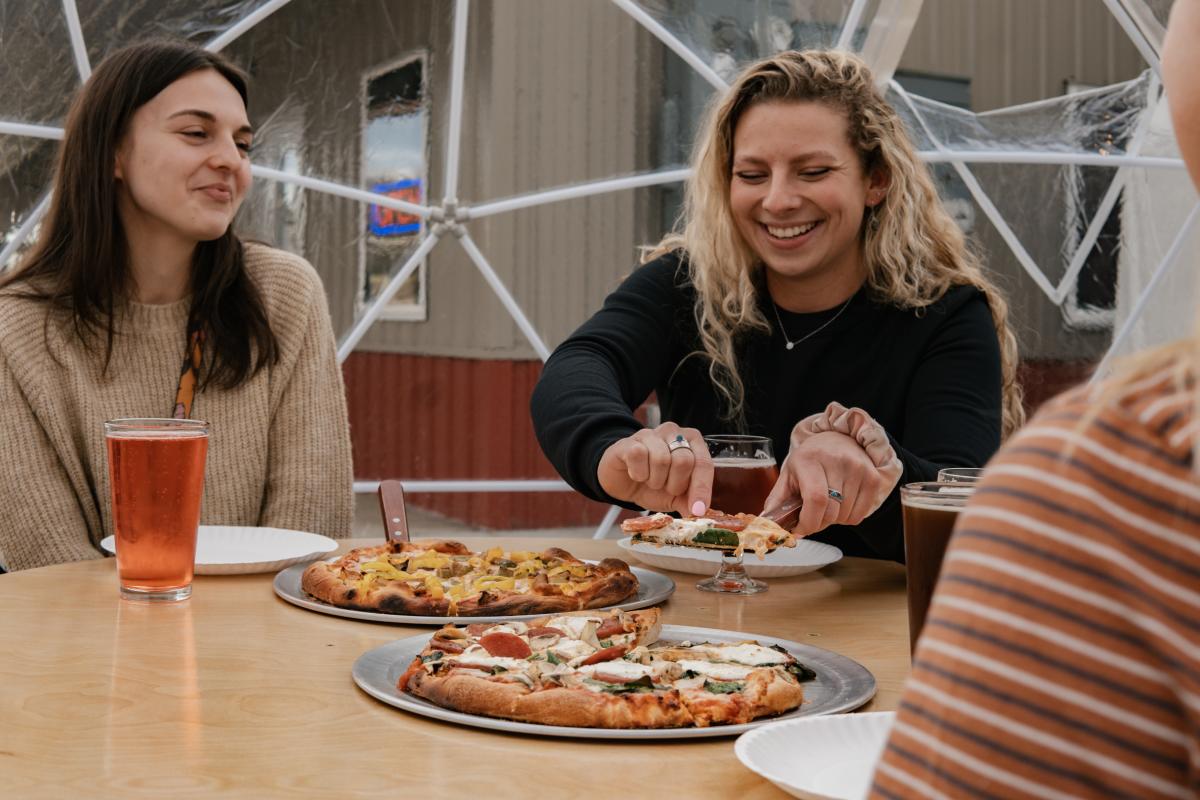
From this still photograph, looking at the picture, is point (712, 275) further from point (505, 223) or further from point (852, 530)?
point (505, 223)

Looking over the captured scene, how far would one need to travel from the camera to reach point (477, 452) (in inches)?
328

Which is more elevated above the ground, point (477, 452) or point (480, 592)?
point (480, 592)

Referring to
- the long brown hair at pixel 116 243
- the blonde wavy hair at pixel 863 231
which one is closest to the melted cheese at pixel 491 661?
the blonde wavy hair at pixel 863 231

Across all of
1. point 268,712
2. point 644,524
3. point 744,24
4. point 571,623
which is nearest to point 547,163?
point 744,24

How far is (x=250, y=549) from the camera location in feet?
8.30

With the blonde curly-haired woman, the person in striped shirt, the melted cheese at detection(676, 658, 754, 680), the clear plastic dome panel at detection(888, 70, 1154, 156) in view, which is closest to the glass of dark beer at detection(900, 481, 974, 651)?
the melted cheese at detection(676, 658, 754, 680)

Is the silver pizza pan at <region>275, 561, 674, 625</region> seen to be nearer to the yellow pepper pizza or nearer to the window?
the yellow pepper pizza

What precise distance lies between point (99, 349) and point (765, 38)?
13.4 ft

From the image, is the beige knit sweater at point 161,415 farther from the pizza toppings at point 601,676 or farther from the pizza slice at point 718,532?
the pizza toppings at point 601,676

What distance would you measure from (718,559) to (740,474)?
0.97ft

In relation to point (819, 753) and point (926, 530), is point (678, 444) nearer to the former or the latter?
point (926, 530)

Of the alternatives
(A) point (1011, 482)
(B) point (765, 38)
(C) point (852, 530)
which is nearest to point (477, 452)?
(B) point (765, 38)

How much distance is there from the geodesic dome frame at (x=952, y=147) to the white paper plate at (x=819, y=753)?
17.3ft

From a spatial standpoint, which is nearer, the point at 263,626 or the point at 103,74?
the point at 263,626
